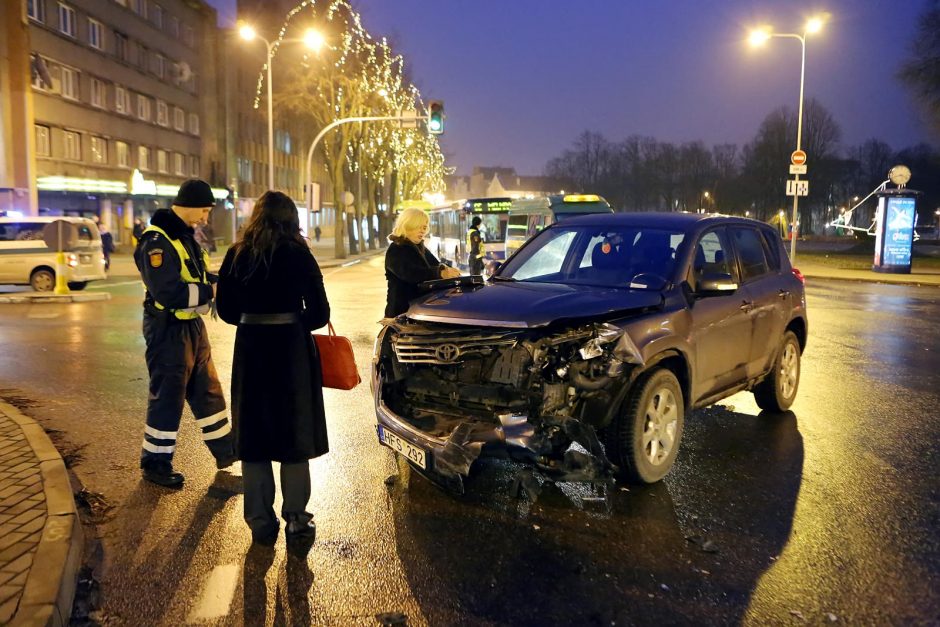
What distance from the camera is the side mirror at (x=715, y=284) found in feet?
18.3

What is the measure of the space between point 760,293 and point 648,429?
221cm

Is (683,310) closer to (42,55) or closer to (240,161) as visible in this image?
(42,55)

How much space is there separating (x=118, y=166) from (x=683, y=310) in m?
40.9

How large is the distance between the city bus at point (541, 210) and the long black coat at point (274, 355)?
59.4 feet

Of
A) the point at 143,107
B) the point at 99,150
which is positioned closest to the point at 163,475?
the point at 99,150

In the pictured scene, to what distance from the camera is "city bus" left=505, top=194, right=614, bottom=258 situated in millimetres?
24109

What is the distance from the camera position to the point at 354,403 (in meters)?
7.55

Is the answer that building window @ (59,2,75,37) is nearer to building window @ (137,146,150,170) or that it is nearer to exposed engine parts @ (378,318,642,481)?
building window @ (137,146,150,170)

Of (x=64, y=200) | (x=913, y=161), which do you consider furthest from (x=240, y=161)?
(x=913, y=161)

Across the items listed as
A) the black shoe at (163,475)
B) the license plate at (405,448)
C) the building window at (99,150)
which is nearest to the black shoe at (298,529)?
the license plate at (405,448)

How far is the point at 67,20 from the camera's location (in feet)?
117

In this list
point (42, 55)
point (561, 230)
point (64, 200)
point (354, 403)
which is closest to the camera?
point (561, 230)

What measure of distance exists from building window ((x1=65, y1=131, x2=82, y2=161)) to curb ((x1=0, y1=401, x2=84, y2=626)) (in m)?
35.9

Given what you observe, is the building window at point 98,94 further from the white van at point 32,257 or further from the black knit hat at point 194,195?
the black knit hat at point 194,195
